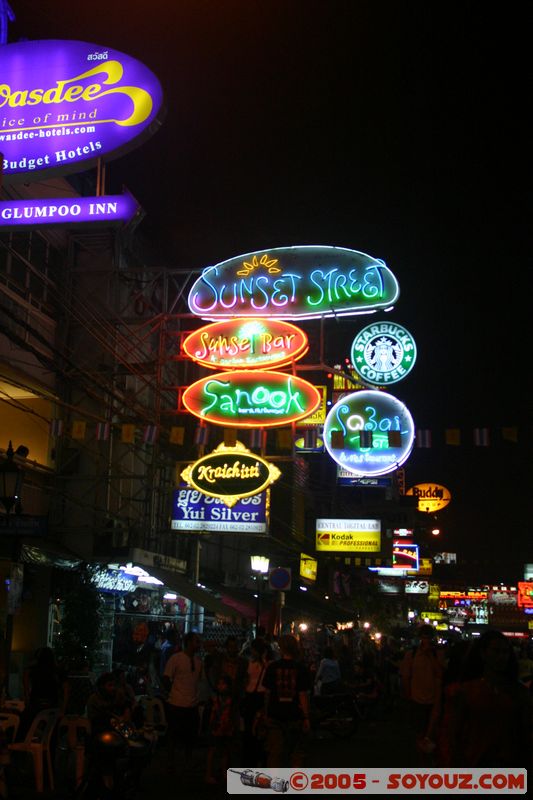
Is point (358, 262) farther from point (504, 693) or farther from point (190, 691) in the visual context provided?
point (504, 693)

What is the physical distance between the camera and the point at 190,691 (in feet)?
39.6

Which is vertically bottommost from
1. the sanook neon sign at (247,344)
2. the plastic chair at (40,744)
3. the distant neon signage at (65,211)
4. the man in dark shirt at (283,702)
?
the plastic chair at (40,744)

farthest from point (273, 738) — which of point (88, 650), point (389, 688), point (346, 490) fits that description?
point (346, 490)

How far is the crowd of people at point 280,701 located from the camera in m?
5.30

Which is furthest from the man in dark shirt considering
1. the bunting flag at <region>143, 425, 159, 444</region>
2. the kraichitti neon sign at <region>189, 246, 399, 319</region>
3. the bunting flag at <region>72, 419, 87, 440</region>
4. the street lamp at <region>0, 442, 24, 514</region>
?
the kraichitti neon sign at <region>189, 246, 399, 319</region>

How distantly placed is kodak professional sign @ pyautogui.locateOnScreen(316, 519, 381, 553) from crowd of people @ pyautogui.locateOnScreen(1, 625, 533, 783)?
635 inches

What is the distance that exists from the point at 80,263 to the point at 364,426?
903cm

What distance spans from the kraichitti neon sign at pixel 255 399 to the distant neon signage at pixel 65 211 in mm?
8687

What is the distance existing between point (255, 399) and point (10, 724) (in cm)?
1139

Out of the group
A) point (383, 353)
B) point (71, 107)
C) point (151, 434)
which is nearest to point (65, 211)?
point (71, 107)

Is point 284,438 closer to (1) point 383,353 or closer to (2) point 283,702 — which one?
(1) point 383,353

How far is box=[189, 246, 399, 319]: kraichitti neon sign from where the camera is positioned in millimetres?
21719

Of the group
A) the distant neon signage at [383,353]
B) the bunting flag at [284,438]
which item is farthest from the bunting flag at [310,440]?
the distant neon signage at [383,353]

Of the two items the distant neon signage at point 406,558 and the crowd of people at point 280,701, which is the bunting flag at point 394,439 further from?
the distant neon signage at point 406,558
